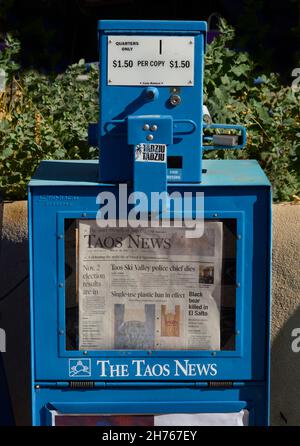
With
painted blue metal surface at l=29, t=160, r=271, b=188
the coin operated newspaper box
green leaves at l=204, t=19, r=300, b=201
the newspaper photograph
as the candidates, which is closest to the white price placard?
the coin operated newspaper box

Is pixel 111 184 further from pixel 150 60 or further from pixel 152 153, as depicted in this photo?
pixel 150 60

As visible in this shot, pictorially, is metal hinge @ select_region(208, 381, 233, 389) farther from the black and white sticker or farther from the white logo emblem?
the black and white sticker

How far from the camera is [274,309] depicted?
335 cm

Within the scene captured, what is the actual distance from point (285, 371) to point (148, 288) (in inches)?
32.8

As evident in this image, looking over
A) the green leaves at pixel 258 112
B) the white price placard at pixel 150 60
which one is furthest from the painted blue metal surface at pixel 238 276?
the green leaves at pixel 258 112

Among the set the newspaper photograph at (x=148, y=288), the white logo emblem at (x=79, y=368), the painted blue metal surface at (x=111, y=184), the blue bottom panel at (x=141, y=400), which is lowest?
the blue bottom panel at (x=141, y=400)

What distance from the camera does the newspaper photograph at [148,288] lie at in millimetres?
2814

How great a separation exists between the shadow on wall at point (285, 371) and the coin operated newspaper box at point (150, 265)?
467 millimetres

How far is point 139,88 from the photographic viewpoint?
2.74 metres

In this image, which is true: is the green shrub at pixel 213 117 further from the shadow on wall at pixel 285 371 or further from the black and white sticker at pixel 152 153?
the black and white sticker at pixel 152 153

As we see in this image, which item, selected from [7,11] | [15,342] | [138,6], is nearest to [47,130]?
[15,342]

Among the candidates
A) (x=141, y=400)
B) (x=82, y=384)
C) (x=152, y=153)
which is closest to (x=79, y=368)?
(x=82, y=384)

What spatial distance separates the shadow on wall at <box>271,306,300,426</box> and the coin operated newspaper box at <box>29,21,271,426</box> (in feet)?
1.53

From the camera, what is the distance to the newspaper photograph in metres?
2.81
